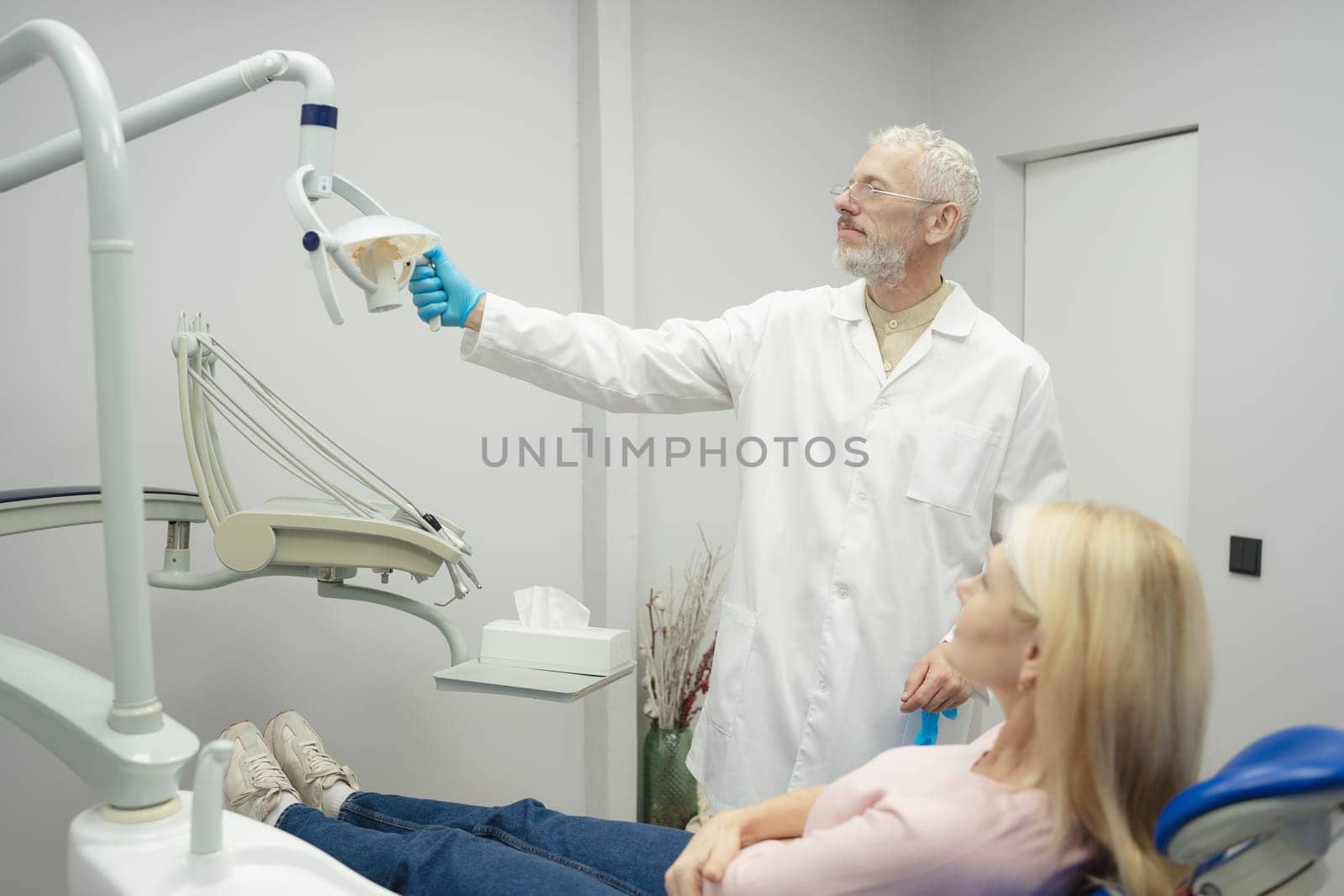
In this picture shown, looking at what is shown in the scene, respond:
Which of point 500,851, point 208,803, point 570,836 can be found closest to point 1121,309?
point 570,836

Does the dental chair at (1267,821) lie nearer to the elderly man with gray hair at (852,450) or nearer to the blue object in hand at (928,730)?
the blue object in hand at (928,730)

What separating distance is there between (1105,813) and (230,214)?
1973mm

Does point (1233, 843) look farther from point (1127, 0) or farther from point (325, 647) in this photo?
point (1127, 0)

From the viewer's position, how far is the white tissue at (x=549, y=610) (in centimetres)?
190

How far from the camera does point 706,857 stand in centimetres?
119

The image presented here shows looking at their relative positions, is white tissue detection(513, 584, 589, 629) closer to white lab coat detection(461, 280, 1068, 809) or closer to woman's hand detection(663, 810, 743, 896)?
white lab coat detection(461, 280, 1068, 809)

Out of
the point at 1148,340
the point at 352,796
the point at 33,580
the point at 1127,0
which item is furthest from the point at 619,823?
the point at 1127,0

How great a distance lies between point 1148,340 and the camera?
115 inches

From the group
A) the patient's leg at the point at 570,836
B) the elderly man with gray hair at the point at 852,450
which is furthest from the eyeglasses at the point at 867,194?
the patient's leg at the point at 570,836

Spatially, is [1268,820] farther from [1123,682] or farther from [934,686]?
[934,686]

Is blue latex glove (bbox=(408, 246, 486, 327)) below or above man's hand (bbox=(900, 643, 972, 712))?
above

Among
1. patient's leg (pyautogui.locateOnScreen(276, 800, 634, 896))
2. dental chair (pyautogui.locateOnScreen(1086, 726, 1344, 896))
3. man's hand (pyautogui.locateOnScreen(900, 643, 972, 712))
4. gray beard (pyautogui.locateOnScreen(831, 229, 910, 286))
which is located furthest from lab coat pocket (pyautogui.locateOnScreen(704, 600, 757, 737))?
dental chair (pyautogui.locateOnScreen(1086, 726, 1344, 896))

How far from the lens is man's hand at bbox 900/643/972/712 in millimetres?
1741

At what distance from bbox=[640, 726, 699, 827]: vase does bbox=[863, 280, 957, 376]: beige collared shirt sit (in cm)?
127
